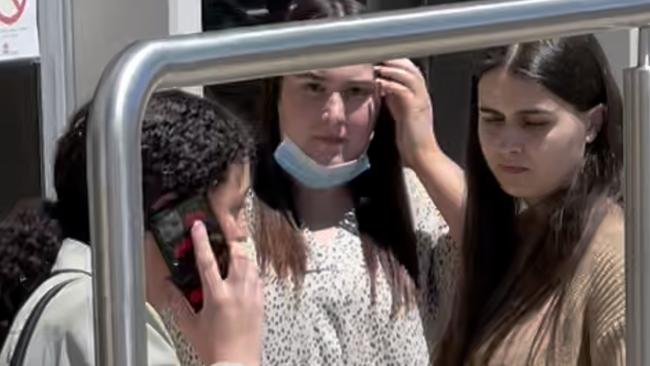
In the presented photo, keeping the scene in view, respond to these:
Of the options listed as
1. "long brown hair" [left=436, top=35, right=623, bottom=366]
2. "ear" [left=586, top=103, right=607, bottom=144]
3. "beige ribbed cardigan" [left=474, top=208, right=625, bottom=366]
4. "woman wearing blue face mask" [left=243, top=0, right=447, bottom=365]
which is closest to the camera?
"beige ribbed cardigan" [left=474, top=208, right=625, bottom=366]

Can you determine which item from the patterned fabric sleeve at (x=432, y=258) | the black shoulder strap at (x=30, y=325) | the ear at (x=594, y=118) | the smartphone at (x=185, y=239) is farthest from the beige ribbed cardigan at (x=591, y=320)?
the black shoulder strap at (x=30, y=325)

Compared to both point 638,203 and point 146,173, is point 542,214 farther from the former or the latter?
point 146,173

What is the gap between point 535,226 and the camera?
2.64 m

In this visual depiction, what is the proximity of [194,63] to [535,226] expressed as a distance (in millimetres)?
→ 1132

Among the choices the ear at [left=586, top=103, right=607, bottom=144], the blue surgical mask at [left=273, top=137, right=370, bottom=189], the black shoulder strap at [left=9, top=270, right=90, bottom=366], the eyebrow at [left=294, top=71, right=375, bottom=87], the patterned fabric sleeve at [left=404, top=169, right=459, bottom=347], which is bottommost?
the patterned fabric sleeve at [left=404, top=169, right=459, bottom=347]

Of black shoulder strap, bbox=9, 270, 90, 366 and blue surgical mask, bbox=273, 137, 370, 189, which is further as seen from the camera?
blue surgical mask, bbox=273, 137, 370, 189

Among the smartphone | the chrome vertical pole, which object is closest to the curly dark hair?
the smartphone

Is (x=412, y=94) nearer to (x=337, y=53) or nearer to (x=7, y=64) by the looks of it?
(x=337, y=53)

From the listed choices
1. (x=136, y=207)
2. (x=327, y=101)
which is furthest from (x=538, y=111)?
(x=136, y=207)

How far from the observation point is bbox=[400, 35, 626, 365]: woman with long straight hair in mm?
2492

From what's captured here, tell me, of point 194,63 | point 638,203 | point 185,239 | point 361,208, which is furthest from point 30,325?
point 361,208

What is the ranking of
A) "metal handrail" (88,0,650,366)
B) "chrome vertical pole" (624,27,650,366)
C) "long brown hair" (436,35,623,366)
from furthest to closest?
1. "long brown hair" (436,35,623,366)
2. "chrome vertical pole" (624,27,650,366)
3. "metal handrail" (88,0,650,366)

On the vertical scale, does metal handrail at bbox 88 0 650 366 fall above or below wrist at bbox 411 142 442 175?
above

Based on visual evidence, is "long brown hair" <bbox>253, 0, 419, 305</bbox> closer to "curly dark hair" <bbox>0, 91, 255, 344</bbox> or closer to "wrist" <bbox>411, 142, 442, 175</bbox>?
"wrist" <bbox>411, 142, 442, 175</bbox>
